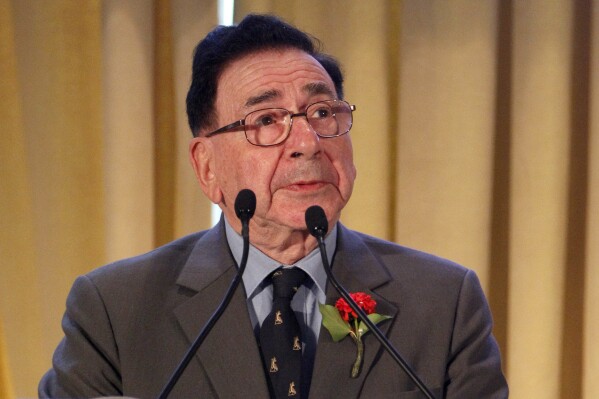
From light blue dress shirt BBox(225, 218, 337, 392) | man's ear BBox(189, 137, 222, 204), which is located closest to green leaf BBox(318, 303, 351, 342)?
light blue dress shirt BBox(225, 218, 337, 392)

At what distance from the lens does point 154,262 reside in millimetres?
2264

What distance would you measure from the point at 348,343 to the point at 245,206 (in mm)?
455

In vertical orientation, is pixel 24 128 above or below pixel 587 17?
below

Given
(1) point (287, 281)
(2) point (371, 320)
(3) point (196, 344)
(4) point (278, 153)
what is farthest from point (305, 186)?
(3) point (196, 344)

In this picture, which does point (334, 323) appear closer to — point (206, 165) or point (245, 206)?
point (245, 206)

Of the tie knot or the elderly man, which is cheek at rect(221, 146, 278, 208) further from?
the tie knot

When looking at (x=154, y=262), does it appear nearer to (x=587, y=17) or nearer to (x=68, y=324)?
(x=68, y=324)

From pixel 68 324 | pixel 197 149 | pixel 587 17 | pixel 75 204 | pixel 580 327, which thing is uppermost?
pixel 587 17

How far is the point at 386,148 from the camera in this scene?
9.76ft

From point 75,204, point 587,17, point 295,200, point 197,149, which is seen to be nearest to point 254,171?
point 295,200

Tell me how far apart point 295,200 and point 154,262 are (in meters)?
0.44

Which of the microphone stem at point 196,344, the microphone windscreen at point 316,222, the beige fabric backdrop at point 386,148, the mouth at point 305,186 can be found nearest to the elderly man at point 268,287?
the mouth at point 305,186

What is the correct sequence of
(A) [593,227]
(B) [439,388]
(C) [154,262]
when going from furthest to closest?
(A) [593,227]
(C) [154,262]
(B) [439,388]

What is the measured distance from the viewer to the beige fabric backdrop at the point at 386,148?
2.89 m
